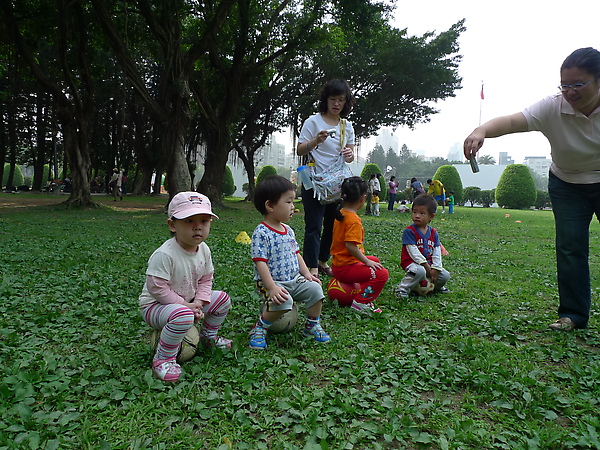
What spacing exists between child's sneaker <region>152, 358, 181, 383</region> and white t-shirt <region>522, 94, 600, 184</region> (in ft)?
10.4

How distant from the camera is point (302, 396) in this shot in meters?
2.46

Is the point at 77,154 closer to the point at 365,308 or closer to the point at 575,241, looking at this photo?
the point at 365,308

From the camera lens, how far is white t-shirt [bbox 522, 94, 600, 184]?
3.29 m

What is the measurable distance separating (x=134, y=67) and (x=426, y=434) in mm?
13533

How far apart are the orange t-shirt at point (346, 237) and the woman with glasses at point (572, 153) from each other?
1.21 metres

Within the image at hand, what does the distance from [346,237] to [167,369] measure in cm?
206

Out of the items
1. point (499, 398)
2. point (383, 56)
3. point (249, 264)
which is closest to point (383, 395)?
point (499, 398)

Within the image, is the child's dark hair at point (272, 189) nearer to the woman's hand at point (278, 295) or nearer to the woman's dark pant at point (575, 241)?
the woman's hand at point (278, 295)

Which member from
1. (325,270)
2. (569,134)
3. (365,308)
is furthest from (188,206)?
(325,270)

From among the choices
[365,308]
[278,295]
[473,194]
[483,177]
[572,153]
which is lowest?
[365,308]

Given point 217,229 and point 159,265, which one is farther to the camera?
point 217,229

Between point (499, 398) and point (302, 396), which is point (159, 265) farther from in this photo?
point (499, 398)

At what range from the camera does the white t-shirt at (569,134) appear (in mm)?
3291

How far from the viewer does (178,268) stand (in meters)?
2.83
